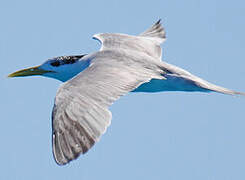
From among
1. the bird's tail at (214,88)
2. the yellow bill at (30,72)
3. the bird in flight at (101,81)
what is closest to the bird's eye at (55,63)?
the bird in flight at (101,81)

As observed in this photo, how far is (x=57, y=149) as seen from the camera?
9.93 m

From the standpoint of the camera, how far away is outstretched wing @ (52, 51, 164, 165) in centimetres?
993

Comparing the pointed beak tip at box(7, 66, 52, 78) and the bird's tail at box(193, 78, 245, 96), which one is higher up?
the bird's tail at box(193, 78, 245, 96)

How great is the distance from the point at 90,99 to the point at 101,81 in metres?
0.98

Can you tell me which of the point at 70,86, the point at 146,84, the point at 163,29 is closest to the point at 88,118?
the point at 70,86

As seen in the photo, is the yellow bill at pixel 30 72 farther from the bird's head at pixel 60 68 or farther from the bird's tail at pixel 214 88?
the bird's tail at pixel 214 88

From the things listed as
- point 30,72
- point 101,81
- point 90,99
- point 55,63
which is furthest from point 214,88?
point 30,72

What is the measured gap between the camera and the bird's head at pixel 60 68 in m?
14.7

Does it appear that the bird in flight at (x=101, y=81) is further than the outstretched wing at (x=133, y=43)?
No

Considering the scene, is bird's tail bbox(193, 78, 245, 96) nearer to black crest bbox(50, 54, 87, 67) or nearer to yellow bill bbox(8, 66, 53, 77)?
black crest bbox(50, 54, 87, 67)

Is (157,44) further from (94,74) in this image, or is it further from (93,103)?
(93,103)

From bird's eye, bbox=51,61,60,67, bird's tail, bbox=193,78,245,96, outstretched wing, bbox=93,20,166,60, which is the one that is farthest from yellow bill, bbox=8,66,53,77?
bird's tail, bbox=193,78,245,96

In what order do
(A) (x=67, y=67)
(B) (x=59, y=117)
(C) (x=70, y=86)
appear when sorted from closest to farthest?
1. (B) (x=59, y=117)
2. (C) (x=70, y=86)
3. (A) (x=67, y=67)

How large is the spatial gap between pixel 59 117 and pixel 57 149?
916 millimetres
